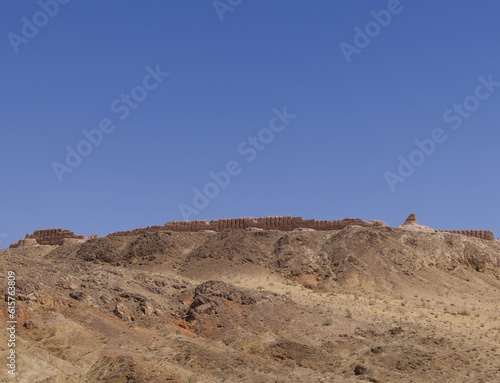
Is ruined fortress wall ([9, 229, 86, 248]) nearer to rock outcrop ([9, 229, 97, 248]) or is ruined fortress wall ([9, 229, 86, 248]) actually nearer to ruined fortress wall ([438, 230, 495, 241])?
rock outcrop ([9, 229, 97, 248])

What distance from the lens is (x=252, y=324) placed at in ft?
74.0

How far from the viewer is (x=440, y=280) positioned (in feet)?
133

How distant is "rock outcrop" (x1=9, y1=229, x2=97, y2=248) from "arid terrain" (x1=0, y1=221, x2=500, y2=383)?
1809 centimetres

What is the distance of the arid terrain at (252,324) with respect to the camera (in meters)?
17.3

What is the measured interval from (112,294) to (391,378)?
32.2 feet

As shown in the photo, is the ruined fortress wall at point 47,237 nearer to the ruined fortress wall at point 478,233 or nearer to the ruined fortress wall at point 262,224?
the ruined fortress wall at point 262,224

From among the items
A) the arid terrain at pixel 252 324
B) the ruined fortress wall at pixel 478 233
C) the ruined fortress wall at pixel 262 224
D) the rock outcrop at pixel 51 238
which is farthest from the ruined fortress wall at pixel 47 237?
the ruined fortress wall at pixel 478 233

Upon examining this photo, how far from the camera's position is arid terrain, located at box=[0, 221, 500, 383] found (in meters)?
17.3

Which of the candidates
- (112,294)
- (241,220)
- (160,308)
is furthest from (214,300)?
(241,220)

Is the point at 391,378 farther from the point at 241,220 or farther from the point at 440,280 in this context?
the point at 241,220

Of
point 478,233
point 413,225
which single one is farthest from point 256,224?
point 478,233

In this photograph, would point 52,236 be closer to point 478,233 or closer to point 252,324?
point 478,233

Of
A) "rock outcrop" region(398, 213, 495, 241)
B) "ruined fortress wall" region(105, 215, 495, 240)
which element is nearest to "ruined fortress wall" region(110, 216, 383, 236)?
"ruined fortress wall" region(105, 215, 495, 240)

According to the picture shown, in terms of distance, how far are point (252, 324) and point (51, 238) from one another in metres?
38.8
